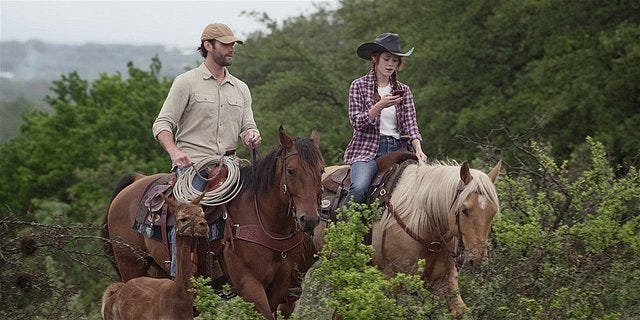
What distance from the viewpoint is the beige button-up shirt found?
350 inches

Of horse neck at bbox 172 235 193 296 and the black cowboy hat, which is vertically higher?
the black cowboy hat

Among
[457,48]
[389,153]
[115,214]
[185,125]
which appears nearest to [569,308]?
[389,153]

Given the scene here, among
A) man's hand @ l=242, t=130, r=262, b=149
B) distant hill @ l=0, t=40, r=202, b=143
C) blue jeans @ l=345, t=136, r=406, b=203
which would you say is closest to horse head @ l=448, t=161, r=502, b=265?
blue jeans @ l=345, t=136, r=406, b=203

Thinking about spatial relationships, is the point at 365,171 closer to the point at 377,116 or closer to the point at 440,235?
the point at 377,116

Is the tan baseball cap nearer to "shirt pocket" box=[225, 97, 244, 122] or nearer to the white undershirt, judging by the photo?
"shirt pocket" box=[225, 97, 244, 122]

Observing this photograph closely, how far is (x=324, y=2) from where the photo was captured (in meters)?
46.8

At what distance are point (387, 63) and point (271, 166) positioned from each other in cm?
167

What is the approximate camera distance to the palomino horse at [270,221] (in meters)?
8.06

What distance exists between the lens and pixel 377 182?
9398 millimetres

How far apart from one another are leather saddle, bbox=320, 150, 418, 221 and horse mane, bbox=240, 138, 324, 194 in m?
0.80

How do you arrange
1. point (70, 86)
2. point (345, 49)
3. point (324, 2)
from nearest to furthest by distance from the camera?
1. point (345, 49)
2. point (324, 2)
3. point (70, 86)

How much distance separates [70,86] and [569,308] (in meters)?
52.1

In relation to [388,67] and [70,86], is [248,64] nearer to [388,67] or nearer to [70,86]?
[70,86]

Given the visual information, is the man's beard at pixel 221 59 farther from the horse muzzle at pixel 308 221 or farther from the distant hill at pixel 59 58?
the distant hill at pixel 59 58
